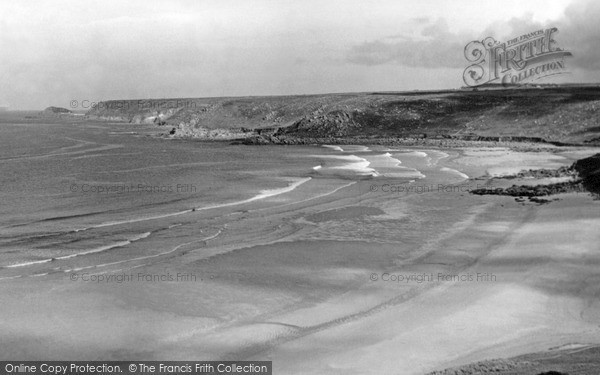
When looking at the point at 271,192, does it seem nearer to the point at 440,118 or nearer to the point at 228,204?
the point at 228,204

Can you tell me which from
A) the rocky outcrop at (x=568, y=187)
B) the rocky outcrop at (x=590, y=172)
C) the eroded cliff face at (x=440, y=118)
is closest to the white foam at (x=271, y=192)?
the rocky outcrop at (x=568, y=187)

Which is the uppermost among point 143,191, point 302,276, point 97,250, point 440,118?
point 440,118

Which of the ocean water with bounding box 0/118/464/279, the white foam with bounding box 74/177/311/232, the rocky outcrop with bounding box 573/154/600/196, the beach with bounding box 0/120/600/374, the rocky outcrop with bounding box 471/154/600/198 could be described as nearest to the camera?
the beach with bounding box 0/120/600/374

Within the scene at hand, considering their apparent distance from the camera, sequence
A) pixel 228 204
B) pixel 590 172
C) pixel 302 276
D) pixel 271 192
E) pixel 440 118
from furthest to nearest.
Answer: pixel 440 118
pixel 271 192
pixel 590 172
pixel 228 204
pixel 302 276

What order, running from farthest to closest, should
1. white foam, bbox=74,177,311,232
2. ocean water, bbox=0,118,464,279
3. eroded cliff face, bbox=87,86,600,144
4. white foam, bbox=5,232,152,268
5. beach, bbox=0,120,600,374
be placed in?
eroded cliff face, bbox=87,86,600,144 → white foam, bbox=74,177,311,232 → ocean water, bbox=0,118,464,279 → white foam, bbox=5,232,152,268 → beach, bbox=0,120,600,374

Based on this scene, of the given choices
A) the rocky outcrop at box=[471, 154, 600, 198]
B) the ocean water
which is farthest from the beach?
the rocky outcrop at box=[471, 154, 600, 198]

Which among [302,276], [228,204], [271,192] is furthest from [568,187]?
[302,276]

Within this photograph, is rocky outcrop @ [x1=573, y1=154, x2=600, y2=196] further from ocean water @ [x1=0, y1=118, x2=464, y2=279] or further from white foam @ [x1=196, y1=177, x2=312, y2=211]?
white foam @ [x1=196, y1=177, x2=312, y2=211]
